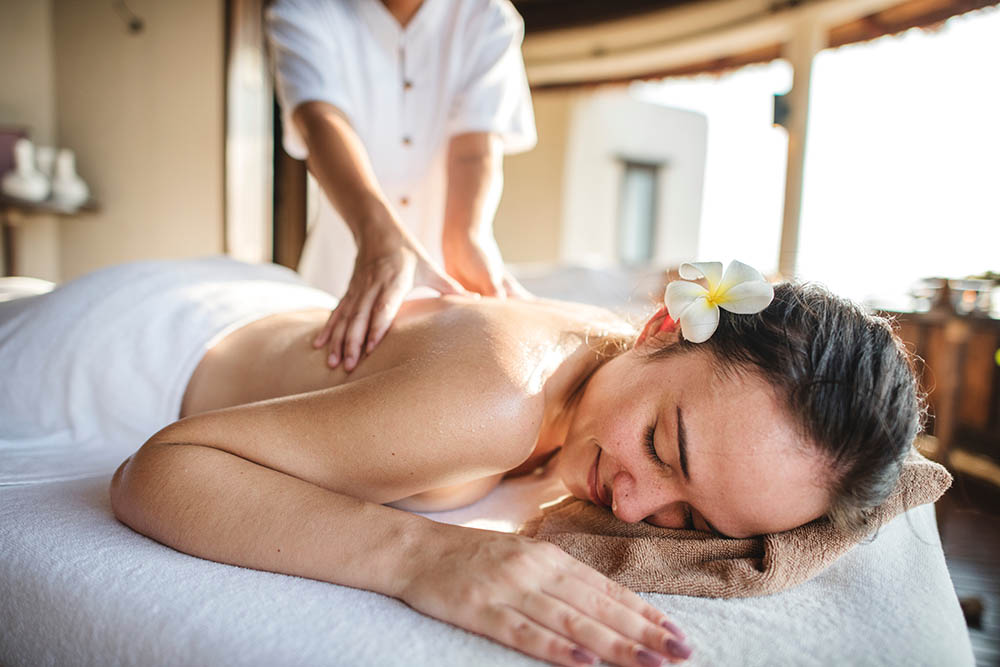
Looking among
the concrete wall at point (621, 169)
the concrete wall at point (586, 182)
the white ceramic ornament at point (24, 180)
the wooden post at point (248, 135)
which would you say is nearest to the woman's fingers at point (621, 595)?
the white ceramic ornament at point (24, 180)

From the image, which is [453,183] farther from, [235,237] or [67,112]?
[67,112]

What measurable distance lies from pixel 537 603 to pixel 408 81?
168 cm

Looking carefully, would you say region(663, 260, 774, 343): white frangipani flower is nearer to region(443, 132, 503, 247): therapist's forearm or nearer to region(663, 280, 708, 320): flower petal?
region(663, 280, 708, 320): flower petal

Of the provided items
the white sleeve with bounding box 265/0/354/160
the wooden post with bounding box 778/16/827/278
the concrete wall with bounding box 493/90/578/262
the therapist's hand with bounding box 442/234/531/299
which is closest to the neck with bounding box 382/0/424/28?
the white sleeve with bounding box 265/0/354/160

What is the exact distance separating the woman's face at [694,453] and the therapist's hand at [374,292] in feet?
1.25

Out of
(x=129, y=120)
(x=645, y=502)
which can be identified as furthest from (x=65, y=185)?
(x=645, y=502)

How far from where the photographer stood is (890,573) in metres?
0.88

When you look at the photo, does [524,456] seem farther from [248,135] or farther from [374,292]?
[248,135]

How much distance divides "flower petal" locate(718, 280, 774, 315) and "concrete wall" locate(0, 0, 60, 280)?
15.9 feet

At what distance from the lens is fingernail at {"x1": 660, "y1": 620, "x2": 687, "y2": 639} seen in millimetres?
655

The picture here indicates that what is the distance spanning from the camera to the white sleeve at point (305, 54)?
5.52 feet

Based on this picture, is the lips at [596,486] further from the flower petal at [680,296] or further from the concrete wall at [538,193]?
the concrete wall at [538,193]

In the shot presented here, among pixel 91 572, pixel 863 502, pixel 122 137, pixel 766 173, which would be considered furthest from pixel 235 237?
pixel 863 502

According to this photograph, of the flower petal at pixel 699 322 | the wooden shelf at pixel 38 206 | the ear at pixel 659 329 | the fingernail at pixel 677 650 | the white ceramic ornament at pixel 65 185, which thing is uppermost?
the white ceramic ornament at pixel 65 185
